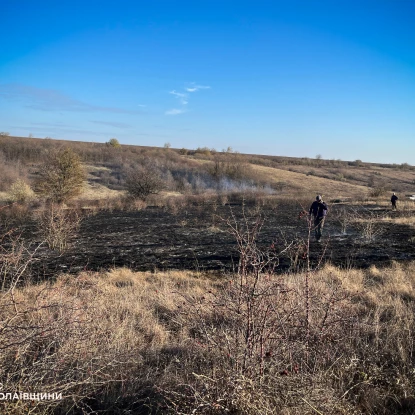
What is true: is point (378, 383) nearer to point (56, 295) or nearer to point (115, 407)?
point (115, 407)

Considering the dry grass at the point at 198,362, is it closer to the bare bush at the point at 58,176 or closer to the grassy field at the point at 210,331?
the grassy field at the point at 210,331

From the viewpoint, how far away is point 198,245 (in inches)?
427

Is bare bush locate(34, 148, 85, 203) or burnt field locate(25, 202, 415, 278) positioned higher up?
bare bush locate(34, 148, 85, 203)

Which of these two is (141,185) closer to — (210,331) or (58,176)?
(58,176)

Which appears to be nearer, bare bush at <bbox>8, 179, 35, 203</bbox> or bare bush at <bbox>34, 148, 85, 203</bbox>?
bare bush at <bbox>34, 148, 85, 203</bbox>

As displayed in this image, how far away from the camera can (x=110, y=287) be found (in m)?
5.51

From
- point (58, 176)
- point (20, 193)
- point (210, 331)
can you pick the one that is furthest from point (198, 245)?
point (20, 193)

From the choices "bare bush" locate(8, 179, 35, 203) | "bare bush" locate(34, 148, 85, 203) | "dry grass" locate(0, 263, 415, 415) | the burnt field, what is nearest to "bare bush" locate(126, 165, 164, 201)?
"bare bush" locate(34, 148, 85, 203)

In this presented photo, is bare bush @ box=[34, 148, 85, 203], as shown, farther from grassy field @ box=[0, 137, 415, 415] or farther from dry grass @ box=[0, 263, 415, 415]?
dry grass @ box=[0, 263, 415, 415]

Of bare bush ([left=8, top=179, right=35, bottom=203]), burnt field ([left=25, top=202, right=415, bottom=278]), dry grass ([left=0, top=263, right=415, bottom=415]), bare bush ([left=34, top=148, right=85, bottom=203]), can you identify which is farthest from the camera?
bare bush ([left=8, top=179, right=35, bottom=203])

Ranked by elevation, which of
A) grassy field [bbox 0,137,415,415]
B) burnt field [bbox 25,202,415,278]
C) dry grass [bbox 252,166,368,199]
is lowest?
A: burnt field [bbox 25,202,415,278]

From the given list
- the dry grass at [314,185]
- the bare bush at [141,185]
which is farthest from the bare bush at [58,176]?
the dry grass at [314,185]

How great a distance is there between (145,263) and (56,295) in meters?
4.07

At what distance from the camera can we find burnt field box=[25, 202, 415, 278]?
26.4 feet
